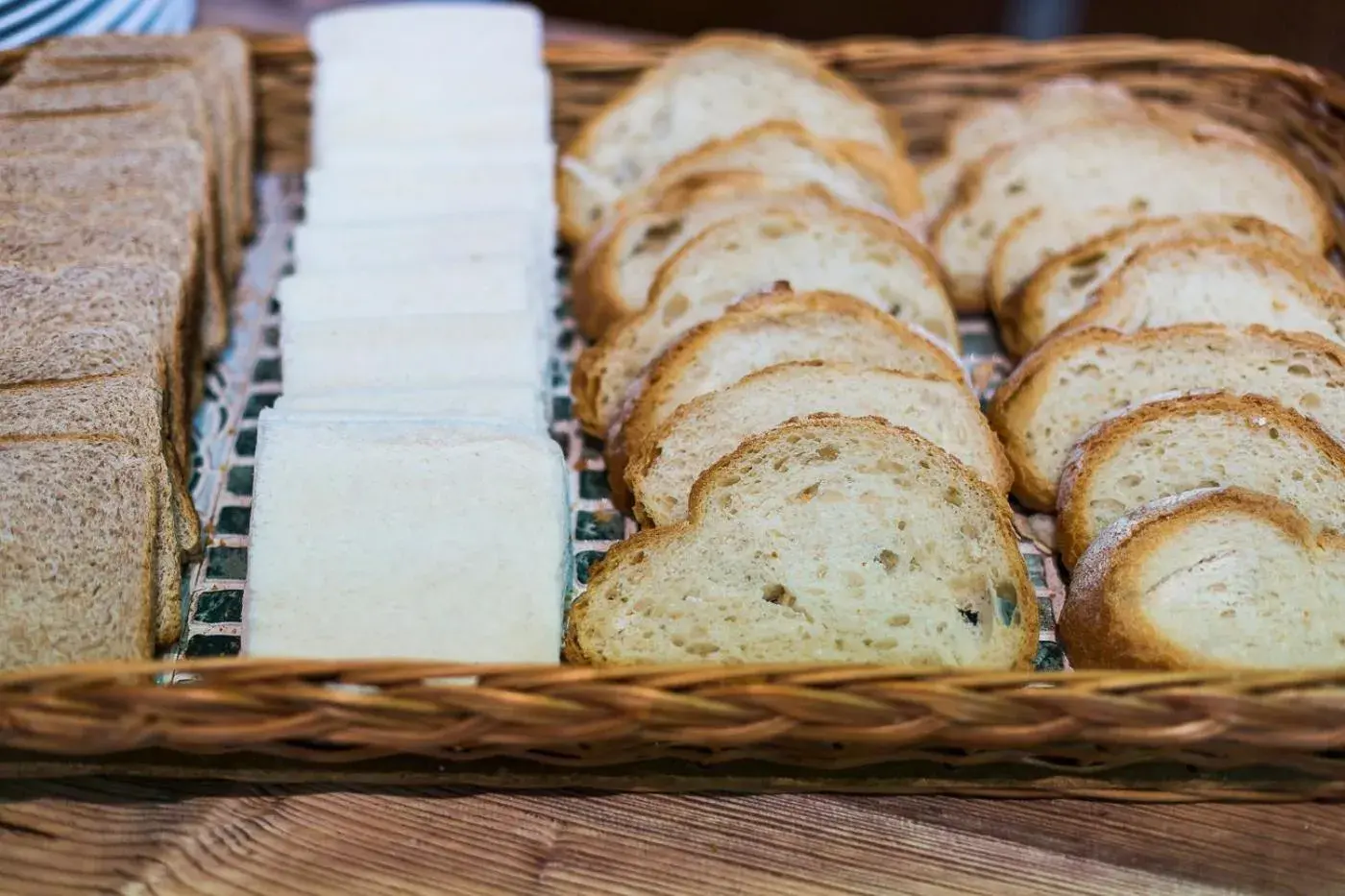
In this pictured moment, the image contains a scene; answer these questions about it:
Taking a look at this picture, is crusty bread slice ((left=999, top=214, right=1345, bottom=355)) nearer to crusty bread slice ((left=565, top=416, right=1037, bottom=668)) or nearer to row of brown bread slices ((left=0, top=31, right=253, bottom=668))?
crusty bread slice ((left=565, top=416, right=1037, bottom=668))

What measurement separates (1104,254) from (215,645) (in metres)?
2.06

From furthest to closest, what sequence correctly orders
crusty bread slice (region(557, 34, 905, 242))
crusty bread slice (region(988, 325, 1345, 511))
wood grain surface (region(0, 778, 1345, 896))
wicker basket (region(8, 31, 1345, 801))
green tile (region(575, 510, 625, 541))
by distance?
1. crusty bread slice (region(557, 34, 905, 242))
2. green tile (region(575, 510, 625, 541))
3. crusty bread slice (region(988, 325, 1345, 511))
4. wood grain surface (region(0, 778, 1345, 896))
5. wicker basket (region(8, 31, 1345, 801))

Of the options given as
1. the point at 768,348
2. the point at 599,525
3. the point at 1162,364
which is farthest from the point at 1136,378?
the point at 599,525

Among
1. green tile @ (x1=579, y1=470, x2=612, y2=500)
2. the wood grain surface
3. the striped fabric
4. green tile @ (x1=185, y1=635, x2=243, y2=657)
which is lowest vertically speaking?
the wood grain surface

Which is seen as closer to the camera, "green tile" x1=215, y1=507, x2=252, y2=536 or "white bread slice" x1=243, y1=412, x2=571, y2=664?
"white bread slice" x1=243, y1=412, x2=571, y2=664

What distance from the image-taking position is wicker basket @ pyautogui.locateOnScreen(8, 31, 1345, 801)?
1649mm

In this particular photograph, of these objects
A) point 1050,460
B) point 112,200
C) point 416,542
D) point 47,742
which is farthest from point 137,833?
point 1050,460

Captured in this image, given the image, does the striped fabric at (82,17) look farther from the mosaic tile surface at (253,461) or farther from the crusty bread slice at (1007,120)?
the crusty bread slice at (1007,120)

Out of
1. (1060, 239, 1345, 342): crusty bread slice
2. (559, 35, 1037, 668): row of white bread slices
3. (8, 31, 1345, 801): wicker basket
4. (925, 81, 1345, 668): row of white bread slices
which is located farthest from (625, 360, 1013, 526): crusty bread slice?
(1060, 239, 1345, 342): crusty bread slice

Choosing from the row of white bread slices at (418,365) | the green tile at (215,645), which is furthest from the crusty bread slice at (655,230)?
the green tile at (215,645)

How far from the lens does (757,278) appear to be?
97.8 inches

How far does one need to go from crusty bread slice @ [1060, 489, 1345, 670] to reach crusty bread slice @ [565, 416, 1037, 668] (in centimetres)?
16

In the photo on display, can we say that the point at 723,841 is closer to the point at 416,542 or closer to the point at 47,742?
the point at 416,542

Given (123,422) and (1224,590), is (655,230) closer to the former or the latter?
(123,422)
